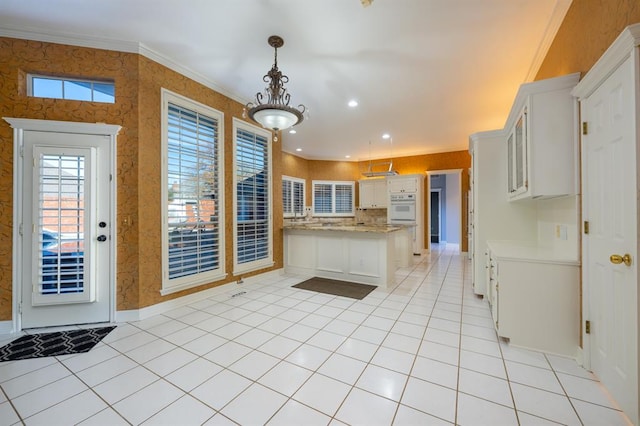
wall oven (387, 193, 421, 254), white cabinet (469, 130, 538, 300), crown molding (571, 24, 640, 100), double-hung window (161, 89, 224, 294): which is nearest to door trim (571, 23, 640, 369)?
crown molding (571, 24, 640, 100)

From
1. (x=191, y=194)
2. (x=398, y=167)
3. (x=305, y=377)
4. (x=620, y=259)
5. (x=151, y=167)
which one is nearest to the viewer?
(x=620, y=259)

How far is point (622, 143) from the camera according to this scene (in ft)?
4.92

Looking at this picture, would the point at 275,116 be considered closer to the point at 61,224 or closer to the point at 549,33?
the point at 61,224

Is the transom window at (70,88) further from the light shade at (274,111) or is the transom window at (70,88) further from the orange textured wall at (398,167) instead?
the orange textured wall at (398,167)

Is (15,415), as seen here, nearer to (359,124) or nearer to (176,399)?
(176,399)

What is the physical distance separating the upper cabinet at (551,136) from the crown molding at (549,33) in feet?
2.48

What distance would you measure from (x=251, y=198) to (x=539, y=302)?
3903mm

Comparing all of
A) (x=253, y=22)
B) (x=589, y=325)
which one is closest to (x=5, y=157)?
(x=253, y=22)

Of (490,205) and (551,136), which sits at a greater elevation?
(551,136)

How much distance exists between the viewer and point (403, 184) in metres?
7.36

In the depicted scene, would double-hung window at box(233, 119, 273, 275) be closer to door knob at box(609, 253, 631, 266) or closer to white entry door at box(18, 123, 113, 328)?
white entry door at box(18, 123, 113, 328)

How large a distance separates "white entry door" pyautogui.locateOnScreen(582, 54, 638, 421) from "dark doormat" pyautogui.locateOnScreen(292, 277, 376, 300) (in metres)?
2.38

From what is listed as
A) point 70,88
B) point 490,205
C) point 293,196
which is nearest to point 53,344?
point 70,88

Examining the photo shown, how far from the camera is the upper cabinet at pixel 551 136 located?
206 centimetres
